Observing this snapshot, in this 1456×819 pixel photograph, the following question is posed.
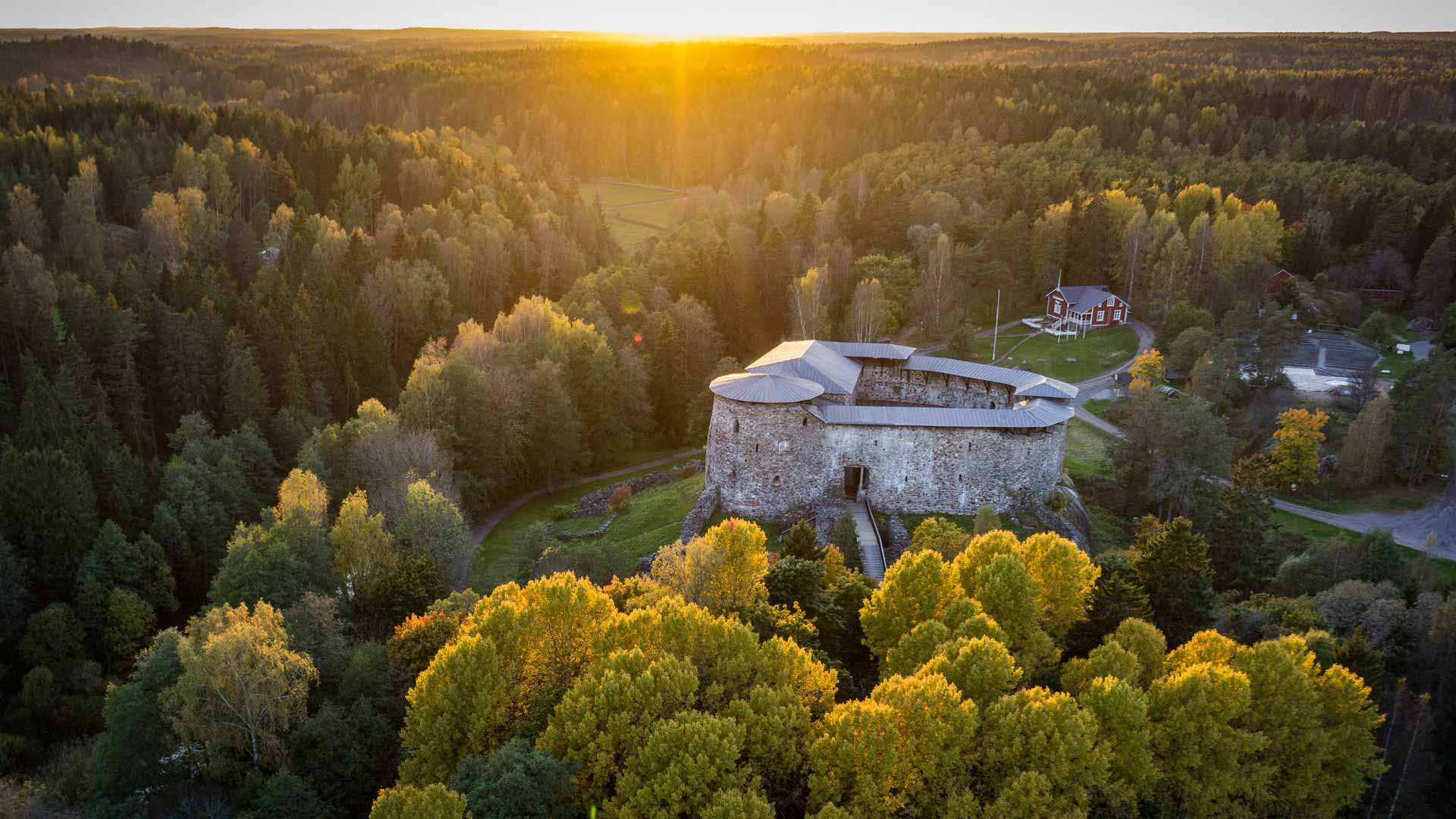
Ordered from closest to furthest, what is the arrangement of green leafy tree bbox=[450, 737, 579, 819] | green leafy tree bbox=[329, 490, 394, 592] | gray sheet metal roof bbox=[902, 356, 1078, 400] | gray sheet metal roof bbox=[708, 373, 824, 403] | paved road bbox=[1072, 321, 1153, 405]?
green leafy tree bbox=[450, 737, 579, 819] < green leafy tree bbox=[329, 490, 394, 592] < gray sheet metal roof bbox=[708, 373, 824, 403] < gray sheet metal roof bbox=[902, 356, 1078, 400] < paved road bbox=[1072, 321, 1153, 405]

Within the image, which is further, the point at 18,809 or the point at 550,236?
the point at 550,236

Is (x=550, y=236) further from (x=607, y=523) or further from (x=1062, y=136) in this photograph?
(x=1062, y=136)

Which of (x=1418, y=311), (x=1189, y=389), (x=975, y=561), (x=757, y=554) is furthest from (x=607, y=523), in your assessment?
(x=1418, y=311)

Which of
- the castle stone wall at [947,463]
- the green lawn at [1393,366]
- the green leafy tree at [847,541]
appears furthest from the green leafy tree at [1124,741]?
the green lawn at [1393,366]

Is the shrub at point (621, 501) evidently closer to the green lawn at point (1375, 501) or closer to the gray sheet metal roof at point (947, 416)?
the gray sheet metal roof at point (947, 416)

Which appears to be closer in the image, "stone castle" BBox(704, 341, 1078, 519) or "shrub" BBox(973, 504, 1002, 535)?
"shrub" BBox(973, 504, 1002, 535)

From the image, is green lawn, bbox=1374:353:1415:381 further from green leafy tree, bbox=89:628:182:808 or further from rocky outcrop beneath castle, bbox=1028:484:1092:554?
green leafy tree, bbox=89:628:182:808

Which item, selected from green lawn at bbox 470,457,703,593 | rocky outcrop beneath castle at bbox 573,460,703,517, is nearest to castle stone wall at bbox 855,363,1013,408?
rocky outcrop beneath castle at bbox 573,460,703,517
